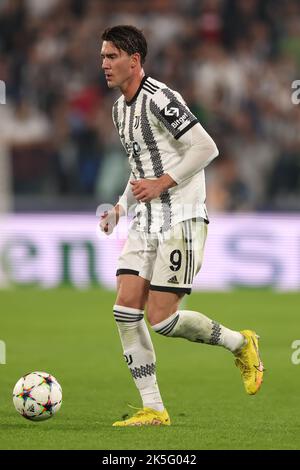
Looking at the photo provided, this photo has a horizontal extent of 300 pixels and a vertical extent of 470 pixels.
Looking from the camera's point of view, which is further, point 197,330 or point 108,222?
point 108,222

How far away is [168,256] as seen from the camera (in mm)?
6570

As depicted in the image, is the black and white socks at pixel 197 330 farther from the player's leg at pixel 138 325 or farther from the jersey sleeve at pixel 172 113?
the jersey sleeve at pixel 172 113

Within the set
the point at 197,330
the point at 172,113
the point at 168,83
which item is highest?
the point at 168,83

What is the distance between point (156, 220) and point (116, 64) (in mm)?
907

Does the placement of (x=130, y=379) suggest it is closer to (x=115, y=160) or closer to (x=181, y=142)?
(x=181, y=142)

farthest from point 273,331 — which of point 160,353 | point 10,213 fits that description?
point 10,213

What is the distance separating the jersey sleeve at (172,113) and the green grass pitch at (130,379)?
5.39 feet

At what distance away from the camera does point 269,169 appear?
16375 millimetres

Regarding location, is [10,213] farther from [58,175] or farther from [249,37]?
[249,37]

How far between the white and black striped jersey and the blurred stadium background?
3.72 m

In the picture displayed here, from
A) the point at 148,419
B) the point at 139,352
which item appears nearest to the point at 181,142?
the point at 139,352

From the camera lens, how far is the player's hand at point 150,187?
638 centimetres

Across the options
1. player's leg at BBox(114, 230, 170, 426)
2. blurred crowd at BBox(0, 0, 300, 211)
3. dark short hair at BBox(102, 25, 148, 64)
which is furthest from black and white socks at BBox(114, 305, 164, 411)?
blurred crowd at BBox(0, 0, 300, 211)

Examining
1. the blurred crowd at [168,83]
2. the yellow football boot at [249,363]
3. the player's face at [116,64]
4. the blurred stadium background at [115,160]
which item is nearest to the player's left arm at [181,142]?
the player's face at [116,64]
